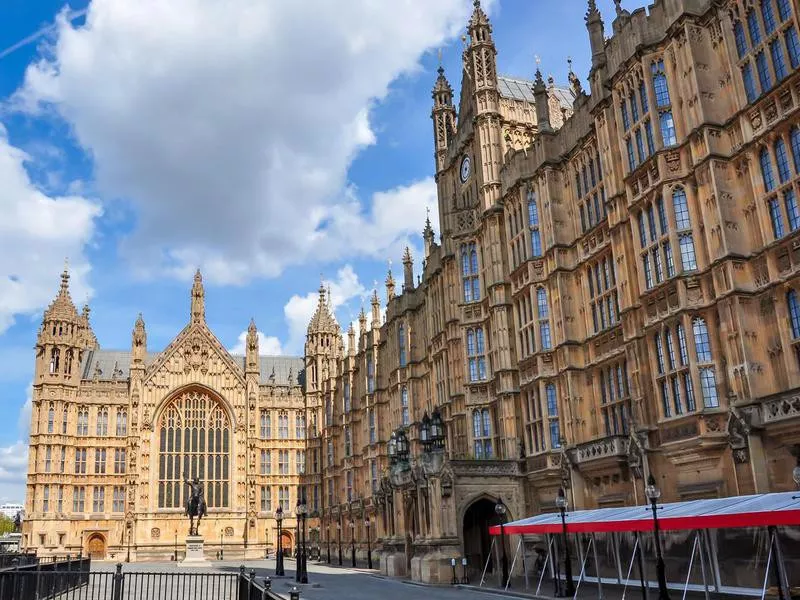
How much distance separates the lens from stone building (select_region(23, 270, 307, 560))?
241 ft

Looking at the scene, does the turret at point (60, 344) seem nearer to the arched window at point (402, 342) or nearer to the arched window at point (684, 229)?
the arched window at point (402, 342)

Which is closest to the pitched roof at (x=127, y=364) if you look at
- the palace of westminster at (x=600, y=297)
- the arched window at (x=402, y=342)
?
the palace of westminster at (x=600, y=297)

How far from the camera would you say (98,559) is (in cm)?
7406

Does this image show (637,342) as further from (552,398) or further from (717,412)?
(552,398)

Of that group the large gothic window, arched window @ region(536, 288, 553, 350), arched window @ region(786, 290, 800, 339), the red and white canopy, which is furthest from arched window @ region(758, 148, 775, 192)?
the large gothic window

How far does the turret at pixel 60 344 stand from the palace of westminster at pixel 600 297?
30.1m

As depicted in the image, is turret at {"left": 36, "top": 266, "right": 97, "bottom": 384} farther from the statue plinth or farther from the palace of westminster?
the palace of westminster

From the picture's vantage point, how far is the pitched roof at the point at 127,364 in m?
83.6

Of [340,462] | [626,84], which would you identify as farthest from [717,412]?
[340,462]

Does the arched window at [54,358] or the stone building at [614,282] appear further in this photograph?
the arched window at [54,358]

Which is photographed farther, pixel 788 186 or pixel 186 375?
pixel 186 375

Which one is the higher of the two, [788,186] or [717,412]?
[788,186]

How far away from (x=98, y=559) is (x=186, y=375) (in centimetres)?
1947

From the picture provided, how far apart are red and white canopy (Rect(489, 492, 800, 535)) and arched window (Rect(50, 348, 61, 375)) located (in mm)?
63489
